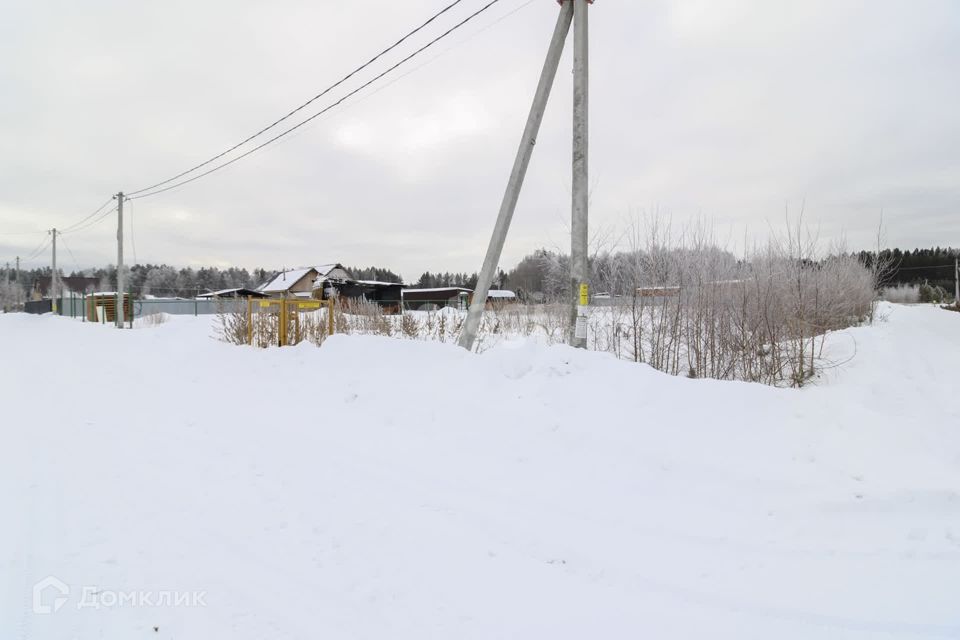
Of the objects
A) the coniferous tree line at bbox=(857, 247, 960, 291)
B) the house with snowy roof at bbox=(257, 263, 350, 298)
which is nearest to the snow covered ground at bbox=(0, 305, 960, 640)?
the house with snowy roof at bbox=(257, 263, 350, 298)

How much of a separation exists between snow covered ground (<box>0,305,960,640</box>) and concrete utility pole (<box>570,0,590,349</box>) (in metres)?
0.91

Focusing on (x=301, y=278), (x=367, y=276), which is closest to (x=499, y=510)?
(x=301, y=278)

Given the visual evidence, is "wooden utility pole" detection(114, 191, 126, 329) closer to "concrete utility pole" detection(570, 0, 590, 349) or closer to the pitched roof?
"concrete utility pole" detection(570, 0, 590, 349)

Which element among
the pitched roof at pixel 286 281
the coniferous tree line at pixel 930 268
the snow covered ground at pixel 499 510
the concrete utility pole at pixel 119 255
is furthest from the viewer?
the coniferous tree line at pixel 930 268

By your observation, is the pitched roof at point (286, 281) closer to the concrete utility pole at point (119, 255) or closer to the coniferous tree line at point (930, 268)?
the concrete utility pole at point (119, 255)

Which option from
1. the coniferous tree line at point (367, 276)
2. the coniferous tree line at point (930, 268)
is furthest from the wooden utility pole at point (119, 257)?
the coniferous tree line at point (930, 268)

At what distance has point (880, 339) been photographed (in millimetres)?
9562

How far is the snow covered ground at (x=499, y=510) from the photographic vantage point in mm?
2348

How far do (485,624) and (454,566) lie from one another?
0.51 meters

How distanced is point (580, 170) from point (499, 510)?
4.74 m

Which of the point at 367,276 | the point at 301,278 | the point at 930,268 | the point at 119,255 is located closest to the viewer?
→ the point at 119,255

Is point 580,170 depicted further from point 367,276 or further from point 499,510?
point 367,276

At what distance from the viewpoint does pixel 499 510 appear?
11.4 ft

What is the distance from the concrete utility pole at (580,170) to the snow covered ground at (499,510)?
2.99ft
